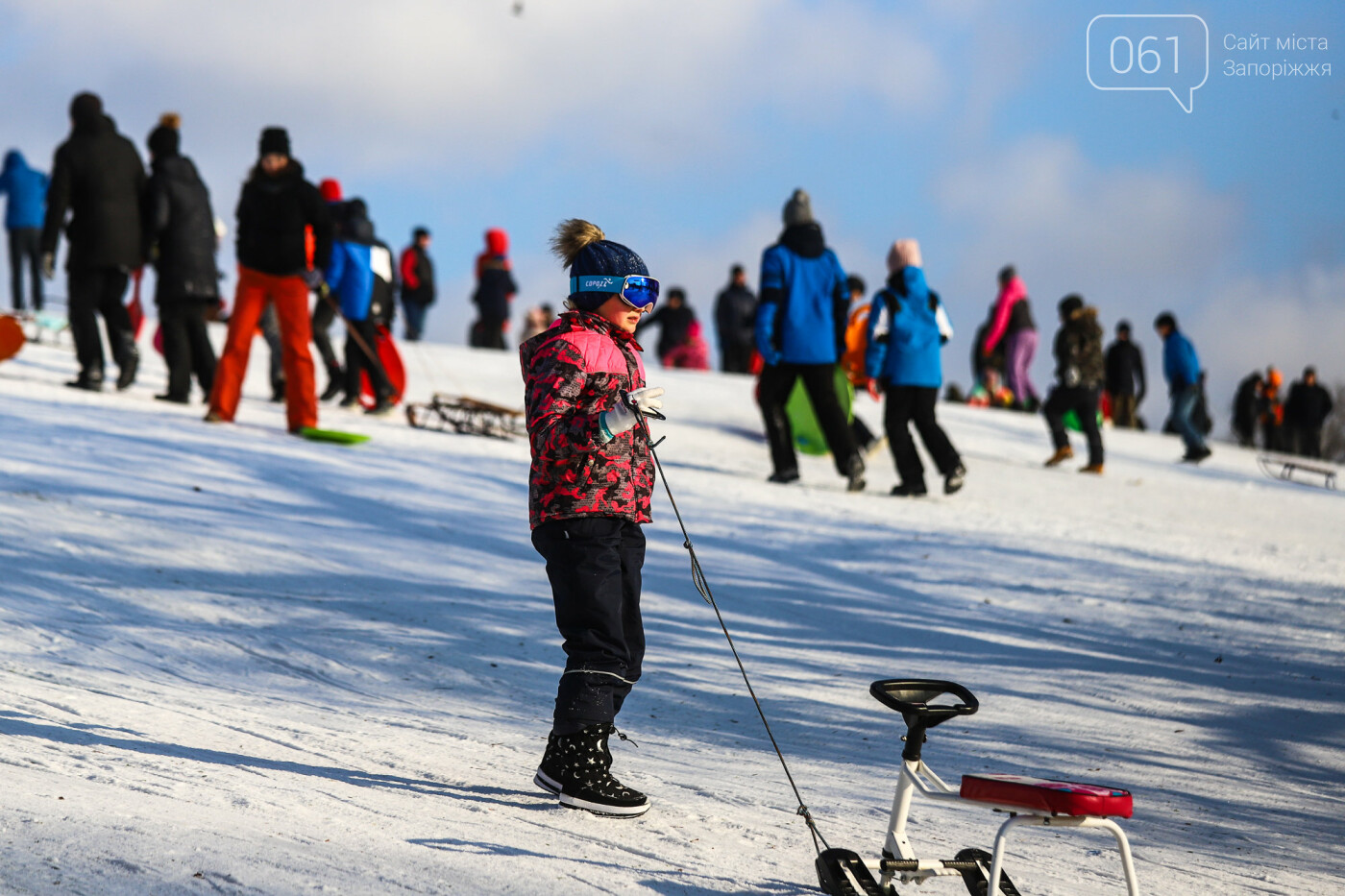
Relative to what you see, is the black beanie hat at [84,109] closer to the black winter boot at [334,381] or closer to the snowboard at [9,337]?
the snowboard at [9,337]

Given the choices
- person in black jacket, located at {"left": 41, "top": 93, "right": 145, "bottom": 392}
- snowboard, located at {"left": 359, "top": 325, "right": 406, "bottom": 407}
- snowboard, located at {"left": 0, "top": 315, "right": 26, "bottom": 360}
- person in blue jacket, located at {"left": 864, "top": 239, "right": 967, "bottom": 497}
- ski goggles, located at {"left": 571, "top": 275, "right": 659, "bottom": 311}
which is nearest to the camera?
ski goggles, located at {"left": 571, "top": 275, "right": 659, "bottom": 311}

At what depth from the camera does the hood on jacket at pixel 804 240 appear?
907 centimetres

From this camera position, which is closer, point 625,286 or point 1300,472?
point 625,286

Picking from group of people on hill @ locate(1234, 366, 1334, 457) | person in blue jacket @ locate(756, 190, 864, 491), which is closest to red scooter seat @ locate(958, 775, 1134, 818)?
person in blue jacket @ locate(756, 190, 864, 491)

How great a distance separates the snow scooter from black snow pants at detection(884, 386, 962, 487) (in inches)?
255

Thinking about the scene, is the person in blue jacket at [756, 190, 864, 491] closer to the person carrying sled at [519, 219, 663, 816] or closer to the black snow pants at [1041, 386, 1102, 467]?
the black snow pants at [1041, 386, 1102, 467]

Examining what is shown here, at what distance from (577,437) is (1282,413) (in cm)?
2083

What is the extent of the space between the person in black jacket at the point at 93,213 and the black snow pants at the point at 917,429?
6.00 meters

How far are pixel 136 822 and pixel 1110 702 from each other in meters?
A: 3.49

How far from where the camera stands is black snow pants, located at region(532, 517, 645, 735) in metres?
3.19

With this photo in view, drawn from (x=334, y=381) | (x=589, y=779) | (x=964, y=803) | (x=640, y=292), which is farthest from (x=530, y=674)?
(x=334, y=381)

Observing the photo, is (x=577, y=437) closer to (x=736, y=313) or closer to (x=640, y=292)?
(x=640, y=292)

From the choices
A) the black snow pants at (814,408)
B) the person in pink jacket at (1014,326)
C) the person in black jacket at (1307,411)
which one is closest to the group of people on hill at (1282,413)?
the person in black jacket at (1307,411)

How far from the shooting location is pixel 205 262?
9.99 m
